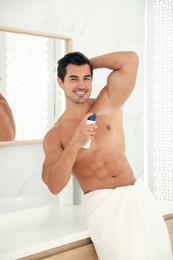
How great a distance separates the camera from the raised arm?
242 centimetres

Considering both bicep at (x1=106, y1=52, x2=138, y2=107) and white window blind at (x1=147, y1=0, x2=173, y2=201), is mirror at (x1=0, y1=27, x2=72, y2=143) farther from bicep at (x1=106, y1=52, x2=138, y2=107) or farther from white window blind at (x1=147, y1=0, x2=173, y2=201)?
white window blind at (x1=147, y1=0, x2=173, y2=201)

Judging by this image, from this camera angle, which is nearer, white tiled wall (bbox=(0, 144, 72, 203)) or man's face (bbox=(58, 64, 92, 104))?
man's face (bbox=(58, 64, 92, 104))

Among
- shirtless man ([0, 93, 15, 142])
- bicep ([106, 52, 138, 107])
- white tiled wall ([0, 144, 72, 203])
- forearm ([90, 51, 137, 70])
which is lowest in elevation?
white tiled wall ([0, 144, 72, 203])

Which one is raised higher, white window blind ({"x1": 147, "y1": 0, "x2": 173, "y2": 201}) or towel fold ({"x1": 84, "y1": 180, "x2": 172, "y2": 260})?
white window blind ({"x1": 147, "y1": 0, "x2": 173, "y2": 201})

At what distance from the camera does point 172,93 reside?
357cm

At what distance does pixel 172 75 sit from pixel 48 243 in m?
2.00

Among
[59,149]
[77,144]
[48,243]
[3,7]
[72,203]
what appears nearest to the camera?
[48,243]

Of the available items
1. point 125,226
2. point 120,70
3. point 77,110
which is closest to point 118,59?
point 120,70

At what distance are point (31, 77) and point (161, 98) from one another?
4.27ft

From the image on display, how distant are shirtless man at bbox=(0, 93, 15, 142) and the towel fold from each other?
61cm

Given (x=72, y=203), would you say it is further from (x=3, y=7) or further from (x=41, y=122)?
(x=3, y=7)

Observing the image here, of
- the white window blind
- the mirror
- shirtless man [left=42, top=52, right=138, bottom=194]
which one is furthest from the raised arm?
the white window blind

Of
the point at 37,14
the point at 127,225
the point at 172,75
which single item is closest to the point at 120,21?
the point at 172,75

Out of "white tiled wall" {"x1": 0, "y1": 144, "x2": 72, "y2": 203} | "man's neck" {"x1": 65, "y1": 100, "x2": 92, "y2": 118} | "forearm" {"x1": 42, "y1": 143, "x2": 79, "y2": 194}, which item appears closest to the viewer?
"forearm" {"x1": 42, "y1": 143, "x2": 79, "y2": 194}
